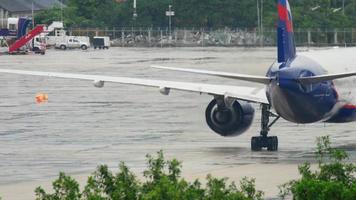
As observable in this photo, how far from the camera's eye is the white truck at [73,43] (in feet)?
490

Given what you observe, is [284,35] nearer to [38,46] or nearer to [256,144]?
[256,144]

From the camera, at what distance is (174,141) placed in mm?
43188

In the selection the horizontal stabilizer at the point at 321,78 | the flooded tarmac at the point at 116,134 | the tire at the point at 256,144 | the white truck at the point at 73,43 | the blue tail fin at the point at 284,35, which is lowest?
the flooded tarmac at the point at 116,134

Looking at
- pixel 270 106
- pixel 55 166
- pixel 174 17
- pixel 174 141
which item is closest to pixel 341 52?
pixel 270 106

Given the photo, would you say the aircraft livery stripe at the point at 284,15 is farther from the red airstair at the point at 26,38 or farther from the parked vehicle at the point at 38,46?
the red airstair at the point at 26,38

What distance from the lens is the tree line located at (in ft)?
476

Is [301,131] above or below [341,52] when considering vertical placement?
below

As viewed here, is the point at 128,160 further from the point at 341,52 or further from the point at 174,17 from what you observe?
the point at 174,17

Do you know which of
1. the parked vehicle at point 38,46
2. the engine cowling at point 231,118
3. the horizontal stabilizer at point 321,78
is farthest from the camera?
the parked vehicle at point 38,46

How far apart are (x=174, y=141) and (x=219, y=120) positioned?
2701mm

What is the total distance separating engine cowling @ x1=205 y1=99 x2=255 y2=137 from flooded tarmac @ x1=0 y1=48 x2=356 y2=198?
1.97 feet

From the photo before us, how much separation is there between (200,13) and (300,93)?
122 m

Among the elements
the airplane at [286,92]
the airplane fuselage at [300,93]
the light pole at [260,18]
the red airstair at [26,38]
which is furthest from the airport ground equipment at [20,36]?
the airplane fuselage at [300,93]

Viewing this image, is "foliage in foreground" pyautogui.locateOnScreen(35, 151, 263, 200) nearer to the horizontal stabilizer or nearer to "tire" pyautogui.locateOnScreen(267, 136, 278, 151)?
the horizontal stabilizer
